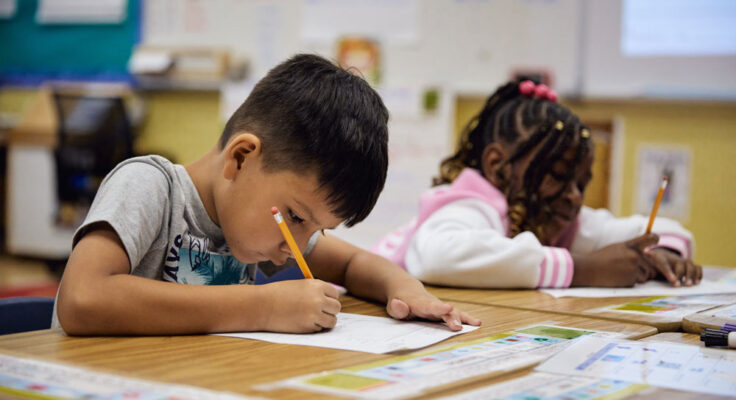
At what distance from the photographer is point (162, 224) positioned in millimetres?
965

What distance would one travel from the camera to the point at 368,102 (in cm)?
97

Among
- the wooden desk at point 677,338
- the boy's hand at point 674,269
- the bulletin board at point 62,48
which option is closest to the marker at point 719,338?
the wooden desk at point 677,338

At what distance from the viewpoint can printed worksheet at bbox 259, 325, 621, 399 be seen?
0.58m

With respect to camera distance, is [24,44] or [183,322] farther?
[24,44]

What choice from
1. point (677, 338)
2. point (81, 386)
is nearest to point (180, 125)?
point (677, 338)

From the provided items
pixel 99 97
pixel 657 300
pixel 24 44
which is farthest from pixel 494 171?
pixel 24 44

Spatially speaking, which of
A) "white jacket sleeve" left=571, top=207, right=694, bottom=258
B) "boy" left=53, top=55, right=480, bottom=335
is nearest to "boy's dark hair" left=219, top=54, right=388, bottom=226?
"boy" left=53, top=55, right=480, bottom=335

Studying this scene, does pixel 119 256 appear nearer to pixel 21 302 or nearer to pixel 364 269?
pixel 21 302

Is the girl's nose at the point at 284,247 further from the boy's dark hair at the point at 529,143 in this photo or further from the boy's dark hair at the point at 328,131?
the boy's dark hair at the point at 529,143

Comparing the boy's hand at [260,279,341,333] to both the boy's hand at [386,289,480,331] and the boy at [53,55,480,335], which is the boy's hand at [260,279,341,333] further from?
the boy's hand at [386,289,480,331]

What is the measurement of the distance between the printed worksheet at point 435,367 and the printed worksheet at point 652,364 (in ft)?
0.09

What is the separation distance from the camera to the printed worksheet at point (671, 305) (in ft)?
3.37

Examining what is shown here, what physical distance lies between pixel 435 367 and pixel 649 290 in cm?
76

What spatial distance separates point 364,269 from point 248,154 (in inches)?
11.8
